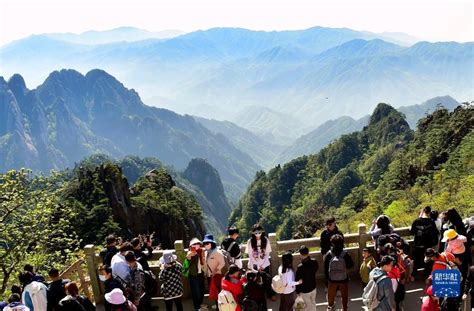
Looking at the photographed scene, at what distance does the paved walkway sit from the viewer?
11.3m

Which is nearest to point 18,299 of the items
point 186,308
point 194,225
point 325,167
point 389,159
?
point 186,308

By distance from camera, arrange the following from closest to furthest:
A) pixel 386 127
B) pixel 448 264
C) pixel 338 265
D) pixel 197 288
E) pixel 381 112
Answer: pixel 448 264 < pixel 338 265 < pixel 197 288 < pixel 386 127 < pixel 381 112

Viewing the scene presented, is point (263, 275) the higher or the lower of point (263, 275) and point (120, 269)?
the lower

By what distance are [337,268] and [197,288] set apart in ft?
10.2

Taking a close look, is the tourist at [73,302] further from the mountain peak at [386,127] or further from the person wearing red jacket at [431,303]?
the mountain peak at [386,127]

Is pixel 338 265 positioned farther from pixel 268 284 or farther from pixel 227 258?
pixel 227 258

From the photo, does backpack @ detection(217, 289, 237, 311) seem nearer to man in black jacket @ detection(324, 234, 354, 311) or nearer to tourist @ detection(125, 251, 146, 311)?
tourist @ detection(125, 251, 146, 311)

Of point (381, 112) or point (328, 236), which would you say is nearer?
point (328, 236)

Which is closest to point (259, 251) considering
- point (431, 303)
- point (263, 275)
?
point (263, 275)

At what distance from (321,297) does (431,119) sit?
188ft

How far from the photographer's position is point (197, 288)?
1139 centimetres

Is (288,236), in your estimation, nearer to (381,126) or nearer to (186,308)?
(381,126)

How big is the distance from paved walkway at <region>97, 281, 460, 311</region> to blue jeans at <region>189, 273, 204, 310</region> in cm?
51

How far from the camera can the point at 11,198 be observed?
64.8 ft
